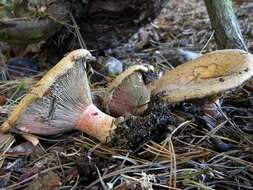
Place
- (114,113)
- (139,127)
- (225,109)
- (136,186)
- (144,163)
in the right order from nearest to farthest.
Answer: (136,186), (144,163), (139,127), (114,113), (225,109)

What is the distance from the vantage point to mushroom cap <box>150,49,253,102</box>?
199 centimetres

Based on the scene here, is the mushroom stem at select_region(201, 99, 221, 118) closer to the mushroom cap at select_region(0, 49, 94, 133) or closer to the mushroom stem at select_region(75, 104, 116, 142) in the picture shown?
the mushroom stem at select_region(75, 104, 116, 142)

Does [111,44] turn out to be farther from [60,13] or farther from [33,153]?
[33,153]

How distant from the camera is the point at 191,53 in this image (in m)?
3.36

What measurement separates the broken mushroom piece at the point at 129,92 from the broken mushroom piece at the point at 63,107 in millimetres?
117

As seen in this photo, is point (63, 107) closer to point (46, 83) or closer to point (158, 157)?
point (46, 83)

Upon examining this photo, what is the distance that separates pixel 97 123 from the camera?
6.79 feet

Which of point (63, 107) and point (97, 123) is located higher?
point (63, 107)

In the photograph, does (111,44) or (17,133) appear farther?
(111,44)

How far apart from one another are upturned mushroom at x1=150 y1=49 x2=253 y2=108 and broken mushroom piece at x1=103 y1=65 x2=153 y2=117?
12cm

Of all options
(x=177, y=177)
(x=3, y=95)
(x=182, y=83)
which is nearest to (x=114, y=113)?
(x=182, y=83)

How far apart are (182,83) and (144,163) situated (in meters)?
0.56

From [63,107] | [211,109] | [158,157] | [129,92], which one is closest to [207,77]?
[211,109]

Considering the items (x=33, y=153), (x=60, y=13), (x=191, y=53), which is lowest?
(x=191, y=53)
